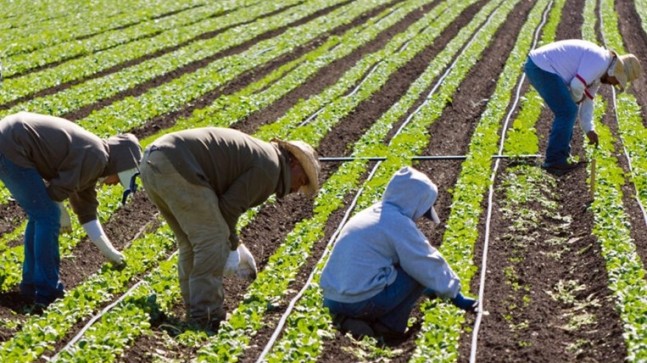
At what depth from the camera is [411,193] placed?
24.5 feet

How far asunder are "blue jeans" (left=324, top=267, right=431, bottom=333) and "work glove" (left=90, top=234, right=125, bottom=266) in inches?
84.7

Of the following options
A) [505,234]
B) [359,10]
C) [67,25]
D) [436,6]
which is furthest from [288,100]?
[436,6]

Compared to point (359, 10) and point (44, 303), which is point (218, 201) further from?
point (359, 10)

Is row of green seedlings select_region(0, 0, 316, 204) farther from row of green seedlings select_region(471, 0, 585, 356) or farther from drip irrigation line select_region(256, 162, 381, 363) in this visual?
row of green seedlings select_region(471, 0, 585, 356)

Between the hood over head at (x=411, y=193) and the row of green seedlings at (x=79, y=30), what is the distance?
15081mm

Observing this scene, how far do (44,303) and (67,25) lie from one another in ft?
63.8

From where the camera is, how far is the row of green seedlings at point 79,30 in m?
22.8

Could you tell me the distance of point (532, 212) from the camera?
1169 centimetres

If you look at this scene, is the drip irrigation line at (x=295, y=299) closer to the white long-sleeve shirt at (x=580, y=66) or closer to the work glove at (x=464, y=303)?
the work glove at (x=464, y=303)

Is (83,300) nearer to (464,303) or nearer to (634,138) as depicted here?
(464,303)

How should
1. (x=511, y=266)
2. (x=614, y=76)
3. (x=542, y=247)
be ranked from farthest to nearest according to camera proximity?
(x=614, y=76) → (x=542, y=247) → (x=511, y=266)

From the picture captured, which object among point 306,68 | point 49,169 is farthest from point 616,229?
point 306,68

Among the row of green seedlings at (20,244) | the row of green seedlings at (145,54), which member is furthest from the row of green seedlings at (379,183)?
the row of green seedlings at (145,54)

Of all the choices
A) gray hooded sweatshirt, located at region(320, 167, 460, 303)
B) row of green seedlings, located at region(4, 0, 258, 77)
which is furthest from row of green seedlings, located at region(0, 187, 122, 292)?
row of green seedlings, located at region(4, 0, 258, 77)
